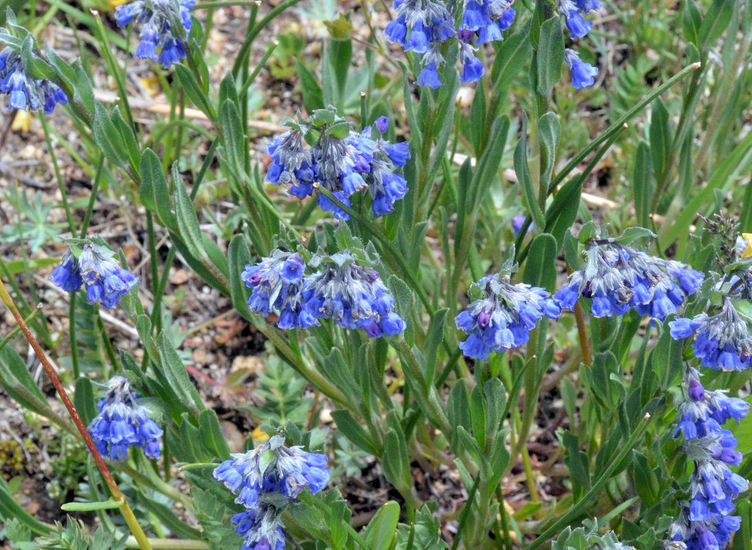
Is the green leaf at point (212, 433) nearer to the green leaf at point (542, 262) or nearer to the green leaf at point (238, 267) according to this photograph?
the green leaf at point (238, 267)

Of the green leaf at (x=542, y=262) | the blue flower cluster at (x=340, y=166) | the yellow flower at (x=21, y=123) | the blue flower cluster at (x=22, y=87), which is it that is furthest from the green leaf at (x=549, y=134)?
the yellow flower at (x=21, y=123)

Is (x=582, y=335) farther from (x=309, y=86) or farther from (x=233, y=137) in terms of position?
(x=309, y=86)

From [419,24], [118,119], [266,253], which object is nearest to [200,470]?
[266,253]

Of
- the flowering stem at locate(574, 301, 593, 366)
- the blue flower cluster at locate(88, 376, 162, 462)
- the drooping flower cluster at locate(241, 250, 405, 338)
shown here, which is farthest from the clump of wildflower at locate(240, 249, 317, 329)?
the flowering stem at locate(574, 301, 593, 366)

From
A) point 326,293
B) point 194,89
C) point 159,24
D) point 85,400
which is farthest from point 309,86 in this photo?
point 326,293

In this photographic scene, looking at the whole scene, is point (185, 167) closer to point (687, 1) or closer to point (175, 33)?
point (175, 33)
